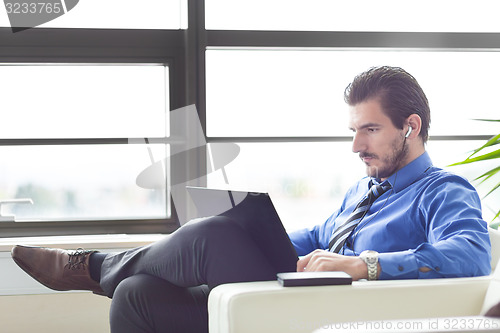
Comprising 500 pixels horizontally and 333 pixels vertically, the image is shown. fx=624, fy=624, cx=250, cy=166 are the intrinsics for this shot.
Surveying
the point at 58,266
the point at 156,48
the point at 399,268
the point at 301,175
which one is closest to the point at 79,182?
the point at 156,48

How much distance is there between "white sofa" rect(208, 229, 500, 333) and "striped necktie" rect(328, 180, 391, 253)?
0.53m

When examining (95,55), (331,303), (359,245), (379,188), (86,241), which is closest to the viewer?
(331,303)

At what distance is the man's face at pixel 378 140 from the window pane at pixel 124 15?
1292 mm

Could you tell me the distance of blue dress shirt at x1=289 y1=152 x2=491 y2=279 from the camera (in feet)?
5.64

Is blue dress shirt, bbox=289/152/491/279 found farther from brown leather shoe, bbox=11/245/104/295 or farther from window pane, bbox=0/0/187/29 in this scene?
window pane, bbox=0/0/187/29

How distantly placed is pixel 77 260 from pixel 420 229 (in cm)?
115

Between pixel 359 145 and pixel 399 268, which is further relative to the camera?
pixel 359 145

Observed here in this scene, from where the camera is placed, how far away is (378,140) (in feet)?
7.07

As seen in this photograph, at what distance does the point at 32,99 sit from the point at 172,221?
911 mm

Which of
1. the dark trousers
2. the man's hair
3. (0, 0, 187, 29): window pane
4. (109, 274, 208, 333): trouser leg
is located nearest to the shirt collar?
the man's hair

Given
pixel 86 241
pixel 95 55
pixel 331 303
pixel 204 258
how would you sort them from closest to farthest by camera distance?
pixel 331 303
pixel 204 258
pixel 86 241
pixel 95 55

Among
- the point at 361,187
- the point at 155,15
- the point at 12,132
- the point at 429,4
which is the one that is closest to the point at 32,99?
the point at 12,132

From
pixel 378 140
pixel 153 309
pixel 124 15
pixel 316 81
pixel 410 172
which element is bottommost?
pixel 153 309

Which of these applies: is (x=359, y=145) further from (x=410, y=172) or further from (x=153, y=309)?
(x=153, y=309)
